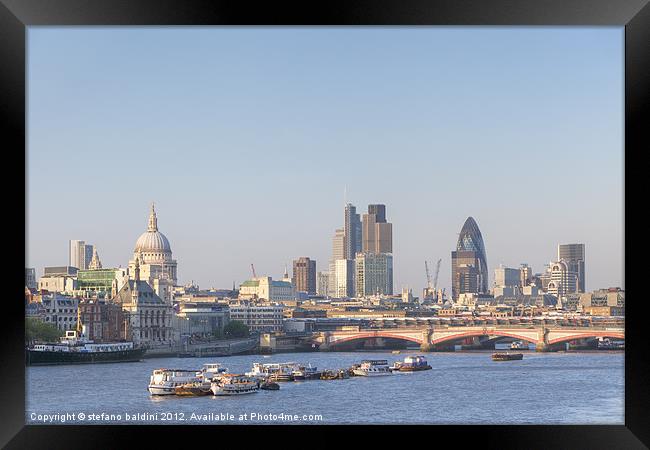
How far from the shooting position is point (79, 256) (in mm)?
31203

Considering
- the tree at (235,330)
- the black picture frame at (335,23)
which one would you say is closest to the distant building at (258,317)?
the tree at (235,330)

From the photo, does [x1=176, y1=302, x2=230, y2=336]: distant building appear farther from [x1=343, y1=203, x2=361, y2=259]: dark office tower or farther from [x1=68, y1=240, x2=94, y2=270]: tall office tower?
[x1=343, y1=203, x2=361, y2=259]: dark office tower

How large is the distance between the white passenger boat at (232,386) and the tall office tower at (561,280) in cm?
1913

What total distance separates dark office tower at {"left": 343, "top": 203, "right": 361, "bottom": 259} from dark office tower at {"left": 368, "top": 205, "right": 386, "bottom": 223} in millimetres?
A: 618

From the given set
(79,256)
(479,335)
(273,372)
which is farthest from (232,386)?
(79,256)

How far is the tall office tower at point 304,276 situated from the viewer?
36.7 m

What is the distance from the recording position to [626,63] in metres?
3.92

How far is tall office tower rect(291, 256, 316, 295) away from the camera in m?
36.7

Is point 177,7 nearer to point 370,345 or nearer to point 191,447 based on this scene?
point 191,447

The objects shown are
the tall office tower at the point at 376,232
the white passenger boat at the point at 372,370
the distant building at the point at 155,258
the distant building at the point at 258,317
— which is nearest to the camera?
the white passenger boat at the point at 372,370

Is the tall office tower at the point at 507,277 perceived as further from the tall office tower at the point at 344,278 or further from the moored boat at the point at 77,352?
the moored boat at the point at 77,352

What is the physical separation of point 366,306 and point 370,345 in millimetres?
5329

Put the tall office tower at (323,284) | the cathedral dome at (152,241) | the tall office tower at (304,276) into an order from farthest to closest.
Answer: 1. the tall office tower at (323,284)
2. the tall office tower at (304,276)
3. the cathedral dome at (152,241)

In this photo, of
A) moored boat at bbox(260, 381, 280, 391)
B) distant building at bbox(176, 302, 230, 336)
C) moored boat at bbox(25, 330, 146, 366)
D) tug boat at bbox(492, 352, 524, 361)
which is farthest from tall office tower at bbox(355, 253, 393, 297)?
moored boat at bbox(260, 381, 280, 391)
